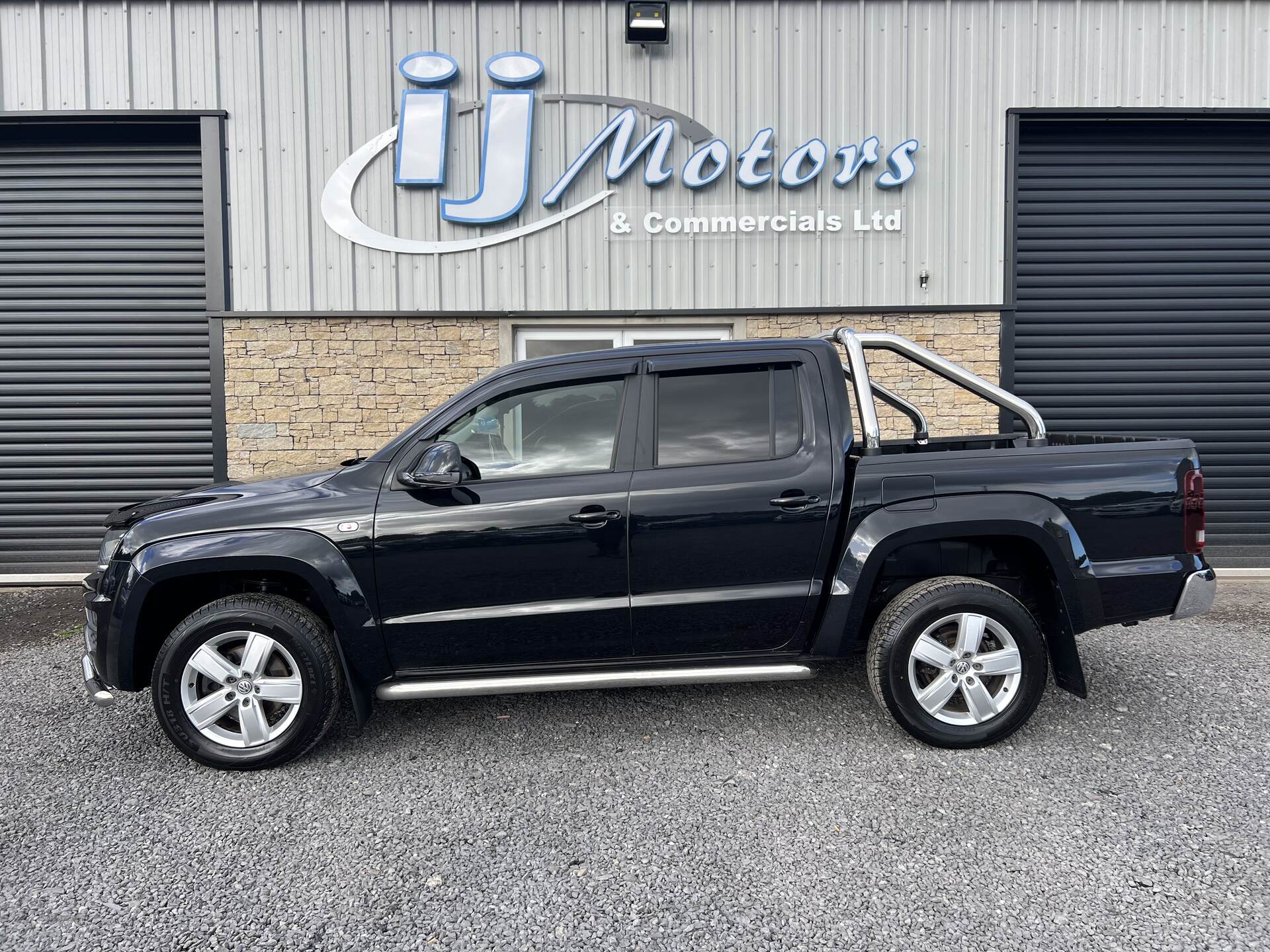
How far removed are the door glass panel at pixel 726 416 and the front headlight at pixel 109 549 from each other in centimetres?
241

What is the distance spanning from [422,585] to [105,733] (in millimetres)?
1916

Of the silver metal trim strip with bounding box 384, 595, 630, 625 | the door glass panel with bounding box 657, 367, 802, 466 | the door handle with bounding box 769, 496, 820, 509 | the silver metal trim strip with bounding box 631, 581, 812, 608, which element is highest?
the door glass panel with bounding box 657, 367, 802, 466

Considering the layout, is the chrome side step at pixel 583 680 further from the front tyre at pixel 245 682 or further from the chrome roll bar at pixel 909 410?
the chrome roll bar at pixel 909 410

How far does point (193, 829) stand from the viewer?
8.70ft

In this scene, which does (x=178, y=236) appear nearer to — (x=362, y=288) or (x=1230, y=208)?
(x=362, y=288)

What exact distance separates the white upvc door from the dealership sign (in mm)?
894

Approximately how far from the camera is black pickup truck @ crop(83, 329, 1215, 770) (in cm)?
299

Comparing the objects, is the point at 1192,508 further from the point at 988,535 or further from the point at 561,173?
the point at 561,173

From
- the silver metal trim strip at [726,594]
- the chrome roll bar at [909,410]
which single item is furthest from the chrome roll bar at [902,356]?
the silver metal trim strip at [726,594]

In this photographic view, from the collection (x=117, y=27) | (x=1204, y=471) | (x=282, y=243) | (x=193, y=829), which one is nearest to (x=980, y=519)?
(x=193, y=829)

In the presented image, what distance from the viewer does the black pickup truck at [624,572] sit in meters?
2.99

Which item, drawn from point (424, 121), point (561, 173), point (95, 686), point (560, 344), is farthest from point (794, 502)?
point (424, 121)

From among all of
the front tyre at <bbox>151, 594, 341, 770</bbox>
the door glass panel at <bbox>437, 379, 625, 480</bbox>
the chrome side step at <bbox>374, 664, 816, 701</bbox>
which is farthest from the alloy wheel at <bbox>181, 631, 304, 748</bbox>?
the door glass panel at <bbox>437, 379, 625, 480</bbox>

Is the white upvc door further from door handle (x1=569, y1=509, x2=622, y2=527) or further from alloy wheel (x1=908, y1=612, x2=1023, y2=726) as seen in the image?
alloy wheel (x1=908, y1=612, x2=1023, y2=726)
